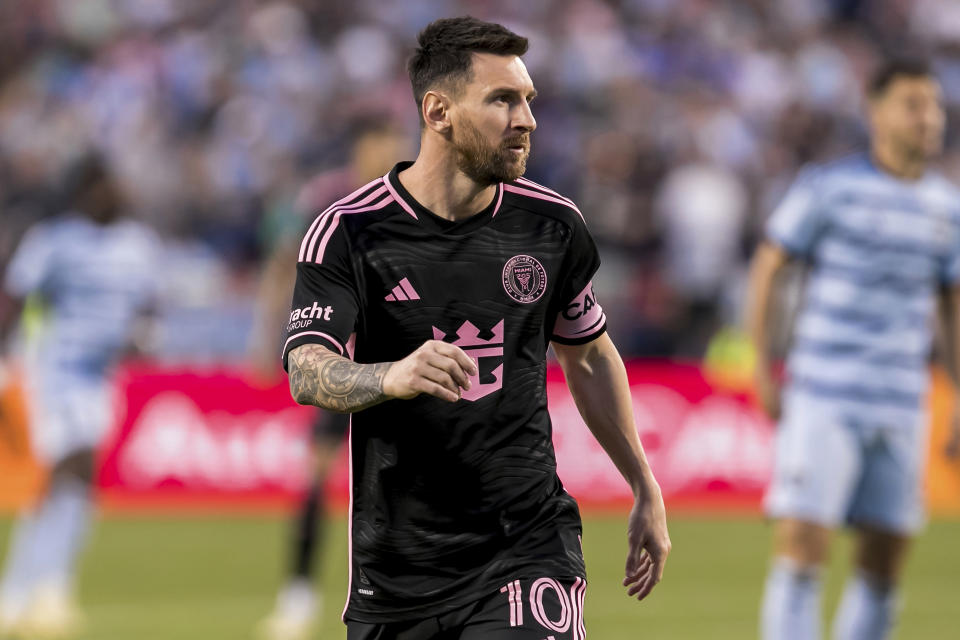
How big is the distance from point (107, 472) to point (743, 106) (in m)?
8.71

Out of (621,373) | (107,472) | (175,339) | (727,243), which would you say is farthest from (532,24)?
(621,373)

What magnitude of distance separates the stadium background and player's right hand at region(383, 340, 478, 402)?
20.0ft

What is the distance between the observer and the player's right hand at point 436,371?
132 inches

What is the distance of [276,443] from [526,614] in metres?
10.1

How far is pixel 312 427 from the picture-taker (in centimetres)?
927

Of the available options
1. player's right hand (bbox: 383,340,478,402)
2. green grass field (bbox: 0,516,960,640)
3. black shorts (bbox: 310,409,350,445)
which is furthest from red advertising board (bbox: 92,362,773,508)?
player's right hand (bbox: 383,340,478,402)

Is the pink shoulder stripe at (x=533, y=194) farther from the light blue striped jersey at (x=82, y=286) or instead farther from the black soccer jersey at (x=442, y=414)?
the light blue striped jersey at (x=82, y=286)

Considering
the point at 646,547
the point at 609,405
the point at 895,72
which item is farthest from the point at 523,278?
the point at 895,72

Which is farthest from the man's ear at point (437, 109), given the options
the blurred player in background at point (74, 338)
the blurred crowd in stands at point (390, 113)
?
the blurred crowd in stands at point (390, 113)

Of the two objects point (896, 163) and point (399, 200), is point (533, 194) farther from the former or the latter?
point (896, 163)

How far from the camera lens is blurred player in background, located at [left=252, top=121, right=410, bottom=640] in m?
8.81

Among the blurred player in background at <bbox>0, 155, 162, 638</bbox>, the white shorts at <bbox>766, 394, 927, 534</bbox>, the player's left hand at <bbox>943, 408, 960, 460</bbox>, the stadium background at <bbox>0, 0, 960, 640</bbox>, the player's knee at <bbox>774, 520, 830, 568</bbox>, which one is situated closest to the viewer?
the player's knee at <bbox>774, 520, 830, 568</bbox>

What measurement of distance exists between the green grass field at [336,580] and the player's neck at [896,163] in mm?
2961

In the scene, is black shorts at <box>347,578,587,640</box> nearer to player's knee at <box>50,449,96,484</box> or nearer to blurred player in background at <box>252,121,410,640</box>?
blurred player in background at <box>252,121,410,640</box>
